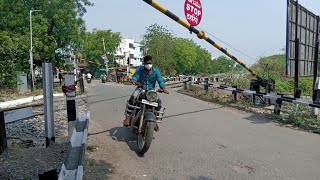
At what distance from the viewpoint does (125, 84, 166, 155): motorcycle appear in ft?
21.3

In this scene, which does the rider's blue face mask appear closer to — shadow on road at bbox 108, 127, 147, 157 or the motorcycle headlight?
the motorcycle headlight

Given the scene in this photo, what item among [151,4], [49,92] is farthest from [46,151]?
[151,4]

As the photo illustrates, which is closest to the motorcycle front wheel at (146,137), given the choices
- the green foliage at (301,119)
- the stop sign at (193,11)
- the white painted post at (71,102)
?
the white painted post at (71,102)

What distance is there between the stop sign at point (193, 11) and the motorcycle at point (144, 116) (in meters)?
3.17

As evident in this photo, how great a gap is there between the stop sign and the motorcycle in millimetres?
3170

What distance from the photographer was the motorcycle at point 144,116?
21.3 ft

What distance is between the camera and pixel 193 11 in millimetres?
9875

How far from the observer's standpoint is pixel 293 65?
476 inches

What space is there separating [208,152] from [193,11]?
→ 14.5 ft

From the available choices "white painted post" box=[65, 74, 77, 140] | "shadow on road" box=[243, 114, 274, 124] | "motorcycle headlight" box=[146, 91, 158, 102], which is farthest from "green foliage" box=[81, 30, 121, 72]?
"white painted post" box=[65, 74, 77, 140]

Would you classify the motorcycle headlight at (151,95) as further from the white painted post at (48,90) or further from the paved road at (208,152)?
the white painted post at (48,90)

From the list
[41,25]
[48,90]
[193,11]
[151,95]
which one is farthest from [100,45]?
[48,90]

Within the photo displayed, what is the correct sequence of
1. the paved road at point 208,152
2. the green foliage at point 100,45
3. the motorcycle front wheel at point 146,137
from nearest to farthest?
the paved road at point 208,152, the motorcycle front wheel at point 146,137, the green foliage at point 100,45

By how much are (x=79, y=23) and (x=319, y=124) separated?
3321 cm
